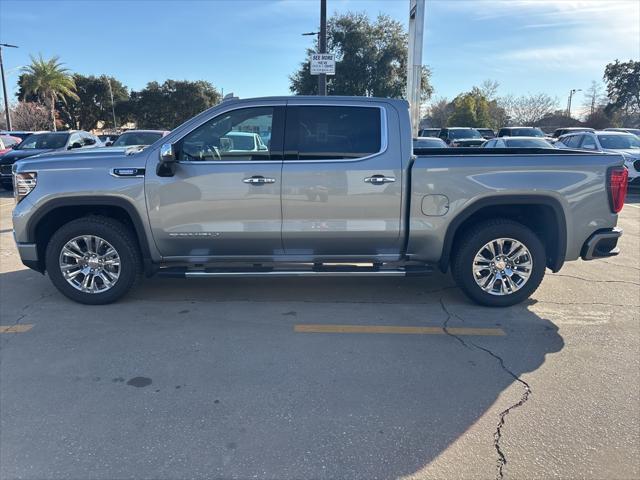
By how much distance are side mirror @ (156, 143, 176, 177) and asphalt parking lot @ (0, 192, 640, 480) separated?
4.49 ft

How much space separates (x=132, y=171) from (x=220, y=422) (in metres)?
2.67

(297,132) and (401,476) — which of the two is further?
(297,132)

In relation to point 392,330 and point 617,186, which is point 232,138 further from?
point 617,186

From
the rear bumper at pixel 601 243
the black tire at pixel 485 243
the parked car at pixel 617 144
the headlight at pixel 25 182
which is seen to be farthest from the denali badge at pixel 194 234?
the parked car at pixel 617 144

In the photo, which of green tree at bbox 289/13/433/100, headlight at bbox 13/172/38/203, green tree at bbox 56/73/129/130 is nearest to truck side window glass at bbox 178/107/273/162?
headlight at bbox 13/172/38/203

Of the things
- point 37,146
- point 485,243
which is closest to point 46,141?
point 37,146

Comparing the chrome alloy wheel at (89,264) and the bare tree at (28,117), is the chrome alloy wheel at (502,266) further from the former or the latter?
the bare tree at (28,117)

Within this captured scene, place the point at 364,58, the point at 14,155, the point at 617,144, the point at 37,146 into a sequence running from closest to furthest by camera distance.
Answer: the point at 14,155 < the point at 37,146 < the point at 617,144 < the point at 364,58

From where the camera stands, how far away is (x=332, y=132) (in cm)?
466

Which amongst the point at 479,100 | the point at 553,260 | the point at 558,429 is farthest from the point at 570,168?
the point at 479,100

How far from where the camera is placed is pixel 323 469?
8.37 feet

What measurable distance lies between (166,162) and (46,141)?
38.9 feet

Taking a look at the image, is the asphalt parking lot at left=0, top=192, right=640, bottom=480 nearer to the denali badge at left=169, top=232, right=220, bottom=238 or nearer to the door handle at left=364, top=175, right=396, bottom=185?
the denali badge at left=169, top=232, right=220, bottom=238

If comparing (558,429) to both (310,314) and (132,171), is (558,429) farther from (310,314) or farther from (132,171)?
(132,171)
